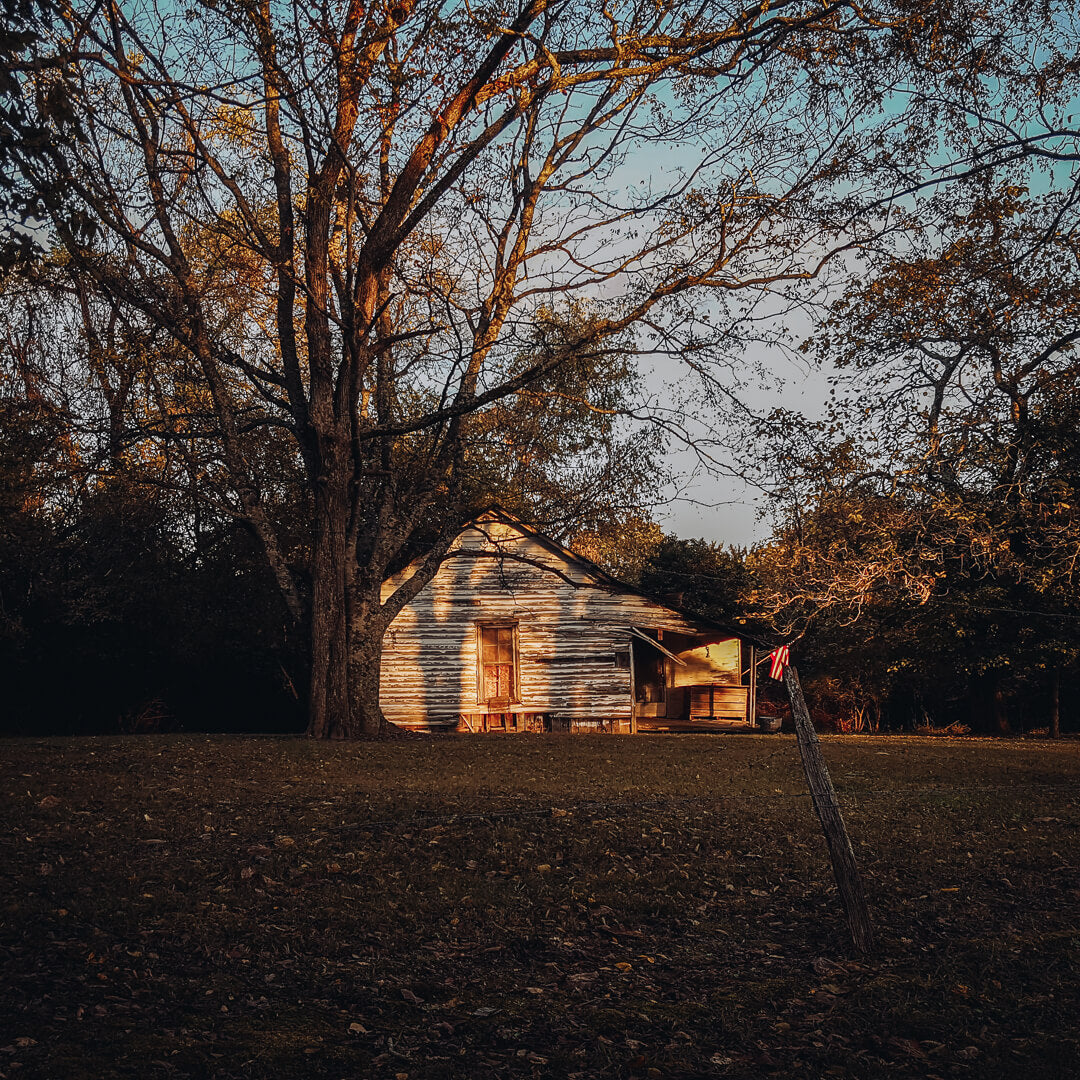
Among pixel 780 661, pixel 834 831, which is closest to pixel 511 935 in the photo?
pixel 834 831

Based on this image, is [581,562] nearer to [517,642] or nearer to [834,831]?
[517,642]

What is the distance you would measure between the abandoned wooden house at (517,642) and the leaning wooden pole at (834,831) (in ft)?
69.4

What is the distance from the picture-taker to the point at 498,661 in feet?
93.4

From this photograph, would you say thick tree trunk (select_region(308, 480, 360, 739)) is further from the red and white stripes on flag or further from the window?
the red and white stripes on flag

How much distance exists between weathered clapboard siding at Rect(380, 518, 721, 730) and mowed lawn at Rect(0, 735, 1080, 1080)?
15730mm

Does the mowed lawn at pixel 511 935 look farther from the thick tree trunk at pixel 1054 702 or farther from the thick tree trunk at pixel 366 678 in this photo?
the thick tree trunk at pixel 1054 702

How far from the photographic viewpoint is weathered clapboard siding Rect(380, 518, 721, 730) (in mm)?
27969

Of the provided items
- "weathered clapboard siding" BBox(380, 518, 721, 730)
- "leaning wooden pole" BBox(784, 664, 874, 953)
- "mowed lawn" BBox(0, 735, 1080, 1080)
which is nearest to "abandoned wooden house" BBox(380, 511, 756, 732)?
"weathered clapboard siding" BBox(380, 518, 721, 730)

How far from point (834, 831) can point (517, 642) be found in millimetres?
21926

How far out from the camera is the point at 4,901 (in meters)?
6.28

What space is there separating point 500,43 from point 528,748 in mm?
12556

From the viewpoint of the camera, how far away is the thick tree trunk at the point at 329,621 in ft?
59.9

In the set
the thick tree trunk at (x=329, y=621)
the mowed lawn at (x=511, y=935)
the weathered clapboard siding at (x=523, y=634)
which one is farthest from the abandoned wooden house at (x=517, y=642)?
the mowed lawn at (x=511, y=935)

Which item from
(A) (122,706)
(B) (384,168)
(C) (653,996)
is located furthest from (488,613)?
(C) (653,996)
